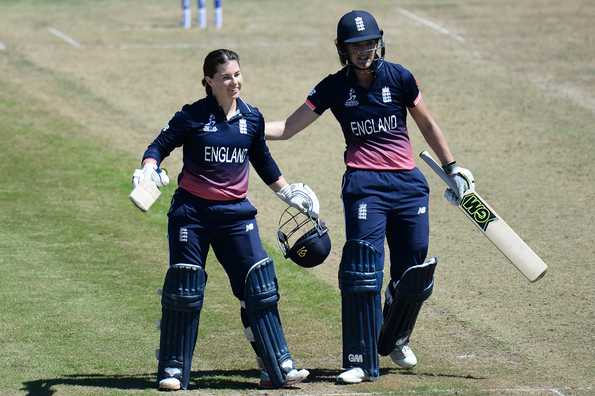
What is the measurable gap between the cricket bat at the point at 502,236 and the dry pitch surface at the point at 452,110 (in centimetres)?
81

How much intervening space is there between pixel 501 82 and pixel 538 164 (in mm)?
4316

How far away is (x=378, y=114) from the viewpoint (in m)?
10.2

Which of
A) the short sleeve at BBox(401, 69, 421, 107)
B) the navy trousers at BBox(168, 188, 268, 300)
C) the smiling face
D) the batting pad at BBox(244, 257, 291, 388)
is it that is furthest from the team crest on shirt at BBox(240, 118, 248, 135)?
the short sleeve at BBox(401, 69, 421, 107)

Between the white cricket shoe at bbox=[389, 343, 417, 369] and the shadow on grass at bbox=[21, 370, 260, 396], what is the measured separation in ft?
3.49

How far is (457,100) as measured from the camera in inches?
827

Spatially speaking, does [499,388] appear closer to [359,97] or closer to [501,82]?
[359,97]

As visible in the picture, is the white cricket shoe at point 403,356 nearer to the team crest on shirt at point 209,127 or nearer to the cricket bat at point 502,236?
the cricket bat at point 502,236

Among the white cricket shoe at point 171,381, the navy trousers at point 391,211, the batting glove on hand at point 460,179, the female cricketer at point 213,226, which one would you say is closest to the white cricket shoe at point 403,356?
the navy trousers at point 391,211

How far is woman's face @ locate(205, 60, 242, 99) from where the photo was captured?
9633 millimetres

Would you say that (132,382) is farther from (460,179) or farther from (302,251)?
(460,179)

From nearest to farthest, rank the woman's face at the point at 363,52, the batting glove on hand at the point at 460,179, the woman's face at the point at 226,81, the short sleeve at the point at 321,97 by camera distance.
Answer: the woman's face at the point at 226,81 < the woman's face at the point at 363,52 < the short sleeve at the point at 321,97 < the batting glove on hand at the point at 460,179

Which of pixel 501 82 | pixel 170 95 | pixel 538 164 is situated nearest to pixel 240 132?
pixel 538 164

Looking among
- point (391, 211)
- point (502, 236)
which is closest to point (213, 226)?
point (391, 211)

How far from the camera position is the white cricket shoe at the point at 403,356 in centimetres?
1056
